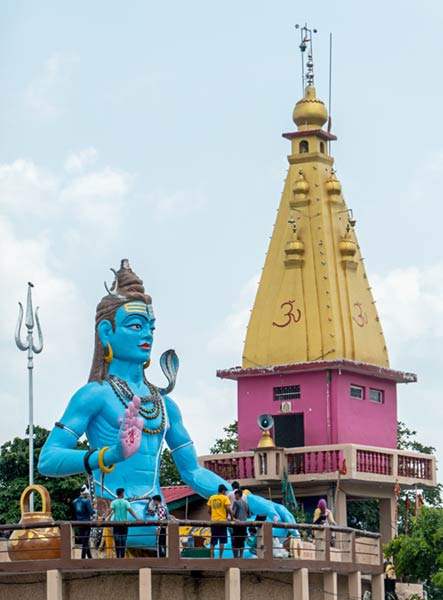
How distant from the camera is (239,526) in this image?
3634cm

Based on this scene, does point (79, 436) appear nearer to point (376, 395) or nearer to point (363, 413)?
point (363, 413)

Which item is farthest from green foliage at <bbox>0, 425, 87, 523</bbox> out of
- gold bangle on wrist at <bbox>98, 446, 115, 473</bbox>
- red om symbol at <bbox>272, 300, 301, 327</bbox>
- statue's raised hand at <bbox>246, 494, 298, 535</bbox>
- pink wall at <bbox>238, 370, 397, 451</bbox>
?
gold bangle on wrist at <bbox>98, 446, 115, 473</bbox>

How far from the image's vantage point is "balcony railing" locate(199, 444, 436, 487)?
5169 cm

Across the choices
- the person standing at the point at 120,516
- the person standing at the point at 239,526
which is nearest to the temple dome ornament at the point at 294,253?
the person standing at the point at 239,526

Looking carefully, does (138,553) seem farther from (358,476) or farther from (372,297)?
(372,297)

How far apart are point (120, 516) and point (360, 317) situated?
18434mm

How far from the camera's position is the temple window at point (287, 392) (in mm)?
53750

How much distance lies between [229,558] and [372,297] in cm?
1978

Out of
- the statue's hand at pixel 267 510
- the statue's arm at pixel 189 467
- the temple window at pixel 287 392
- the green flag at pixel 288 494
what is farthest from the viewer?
the temple window at pixel 287 392

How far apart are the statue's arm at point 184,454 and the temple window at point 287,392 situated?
14.0 m

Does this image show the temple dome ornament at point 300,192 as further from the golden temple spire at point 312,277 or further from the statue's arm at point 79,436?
the statue's arm at point 79,436

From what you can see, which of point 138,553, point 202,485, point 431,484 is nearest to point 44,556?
point 138,553

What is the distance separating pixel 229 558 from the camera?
118ft

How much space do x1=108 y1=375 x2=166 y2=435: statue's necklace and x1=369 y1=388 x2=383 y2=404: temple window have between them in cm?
1593
